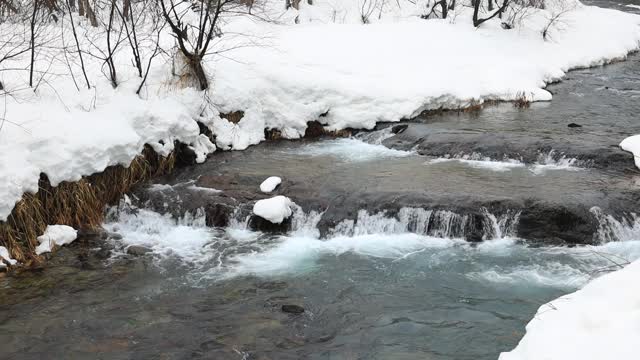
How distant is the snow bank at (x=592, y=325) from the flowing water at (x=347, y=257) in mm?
965

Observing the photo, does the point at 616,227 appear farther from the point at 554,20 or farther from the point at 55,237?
the point at 554,20

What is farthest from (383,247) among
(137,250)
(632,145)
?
(632,145)

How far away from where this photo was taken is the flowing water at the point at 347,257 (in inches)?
220

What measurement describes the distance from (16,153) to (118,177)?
1.54 metres

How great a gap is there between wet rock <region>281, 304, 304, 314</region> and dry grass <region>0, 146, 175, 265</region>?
11.1 feet

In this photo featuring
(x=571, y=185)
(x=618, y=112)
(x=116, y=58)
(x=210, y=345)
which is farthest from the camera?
(x=618, y=112)

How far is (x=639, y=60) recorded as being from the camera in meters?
19.8

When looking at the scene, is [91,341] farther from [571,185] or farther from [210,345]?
[571,185]

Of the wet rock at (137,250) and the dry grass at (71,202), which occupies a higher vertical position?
the dry grass at (71,202)

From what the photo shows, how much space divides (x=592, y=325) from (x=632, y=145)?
21.5 feet

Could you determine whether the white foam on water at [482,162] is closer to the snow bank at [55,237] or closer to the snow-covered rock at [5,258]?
the snow bank at [55,237]

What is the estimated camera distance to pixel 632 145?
9.53 meters

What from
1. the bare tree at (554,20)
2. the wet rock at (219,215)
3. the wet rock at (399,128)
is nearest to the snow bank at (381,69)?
the bare tree at (554,20)

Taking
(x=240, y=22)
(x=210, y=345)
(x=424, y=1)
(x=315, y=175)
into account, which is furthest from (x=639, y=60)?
(x=210, y=345)
